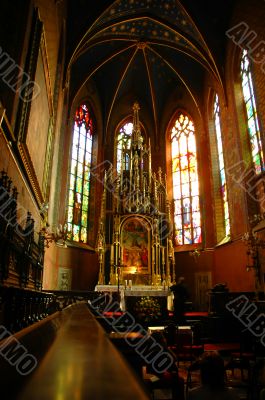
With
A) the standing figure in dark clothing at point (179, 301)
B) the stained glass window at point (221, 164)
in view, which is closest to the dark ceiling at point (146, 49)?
the stained glass window at point (221, 164)

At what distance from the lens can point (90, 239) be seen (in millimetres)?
14594

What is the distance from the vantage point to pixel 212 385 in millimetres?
2096

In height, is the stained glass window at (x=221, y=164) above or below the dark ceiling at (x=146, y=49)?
below

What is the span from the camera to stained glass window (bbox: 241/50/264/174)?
1053cm

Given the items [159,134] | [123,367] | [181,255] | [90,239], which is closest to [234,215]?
[181,255]

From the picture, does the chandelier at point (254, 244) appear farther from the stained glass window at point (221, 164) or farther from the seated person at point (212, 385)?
the seated person at point (212, 385)

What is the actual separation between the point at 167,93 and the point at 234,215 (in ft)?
30.6

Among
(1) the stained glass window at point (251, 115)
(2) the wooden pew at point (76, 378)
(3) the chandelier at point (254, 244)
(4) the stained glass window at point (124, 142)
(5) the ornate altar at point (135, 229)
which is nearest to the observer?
(2) the wooden pew at point (76, 378)

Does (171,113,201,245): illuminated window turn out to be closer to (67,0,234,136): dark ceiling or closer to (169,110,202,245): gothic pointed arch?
(169,110,202,245): gothic pointed arch

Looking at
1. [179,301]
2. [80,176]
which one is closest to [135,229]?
[80,176]

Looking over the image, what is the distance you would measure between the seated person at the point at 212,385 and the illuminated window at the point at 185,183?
12.5 metres

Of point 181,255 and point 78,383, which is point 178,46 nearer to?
point 181,255

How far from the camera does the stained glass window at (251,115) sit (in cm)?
1053

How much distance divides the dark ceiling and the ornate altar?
3.90m
